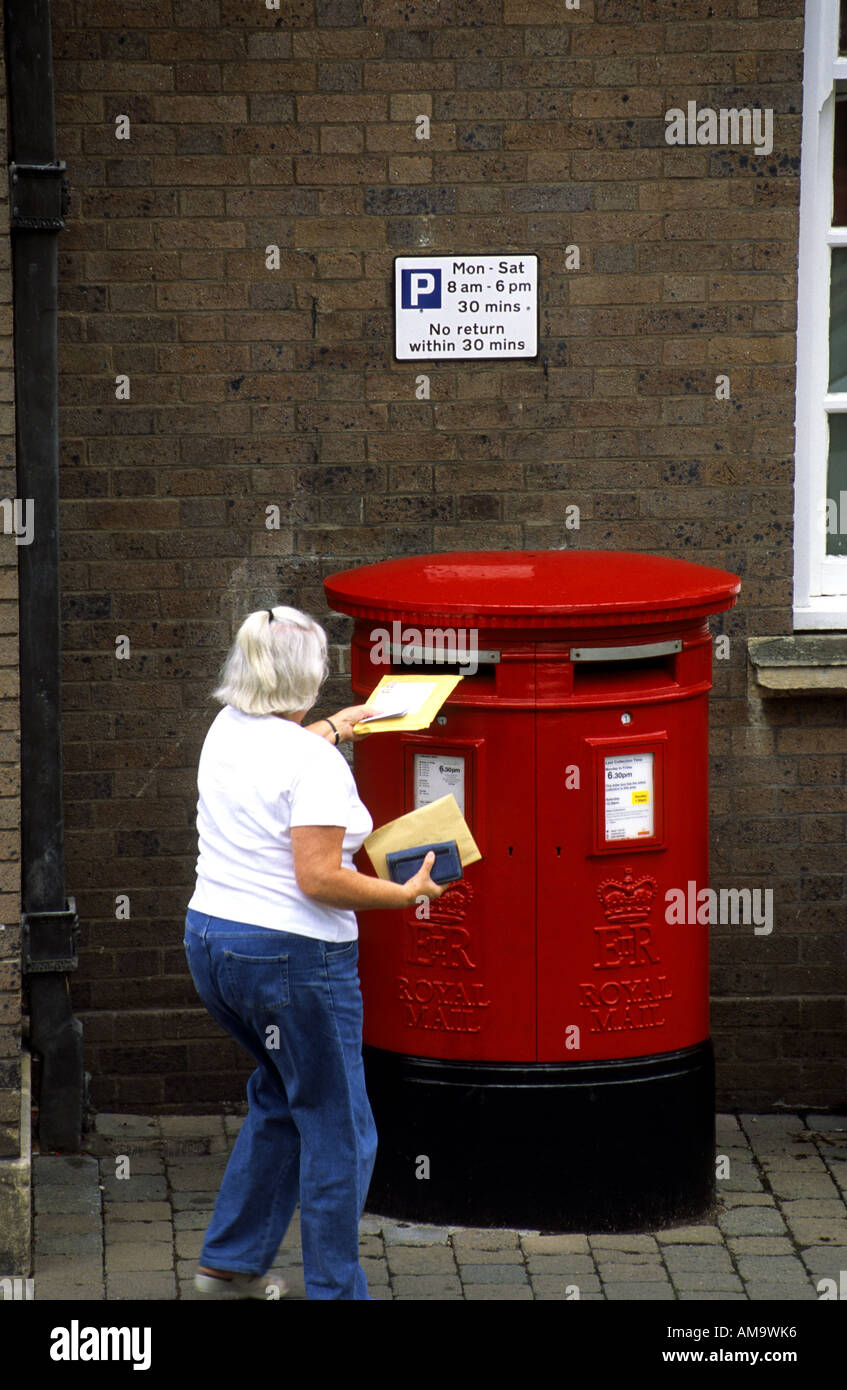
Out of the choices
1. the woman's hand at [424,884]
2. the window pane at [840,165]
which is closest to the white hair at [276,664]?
the woman's hand at [424,884]

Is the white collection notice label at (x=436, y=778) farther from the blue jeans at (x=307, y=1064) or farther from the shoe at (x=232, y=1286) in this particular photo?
the shoe at (x=232, y=1286)

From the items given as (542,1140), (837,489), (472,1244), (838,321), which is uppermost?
(838,321)

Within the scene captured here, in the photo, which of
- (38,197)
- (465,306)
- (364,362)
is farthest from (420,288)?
(38,197)

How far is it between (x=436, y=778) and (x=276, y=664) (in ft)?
2.34

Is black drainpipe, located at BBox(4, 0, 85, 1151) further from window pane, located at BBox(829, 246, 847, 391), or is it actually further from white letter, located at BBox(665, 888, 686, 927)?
window pane, located at BBox(829, 246, 847, 391)

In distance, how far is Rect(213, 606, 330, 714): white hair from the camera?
3672mm

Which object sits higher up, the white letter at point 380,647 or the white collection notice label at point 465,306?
the white collection notice label at point 465,306

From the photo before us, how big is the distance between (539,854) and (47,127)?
237 cm

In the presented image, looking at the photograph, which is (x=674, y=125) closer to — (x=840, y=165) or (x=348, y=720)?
(x=840, y=165)

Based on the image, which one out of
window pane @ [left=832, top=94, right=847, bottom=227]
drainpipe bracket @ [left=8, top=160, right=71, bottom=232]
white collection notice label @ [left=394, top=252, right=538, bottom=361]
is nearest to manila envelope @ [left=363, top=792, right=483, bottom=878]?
white collection notice label @ [left=394, top=252, right=538, bottom=361]

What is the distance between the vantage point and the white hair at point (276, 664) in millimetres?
3672

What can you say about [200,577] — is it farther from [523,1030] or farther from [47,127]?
[523,1030]

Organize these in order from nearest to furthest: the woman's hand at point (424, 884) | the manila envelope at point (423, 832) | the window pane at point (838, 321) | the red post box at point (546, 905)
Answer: the woman's hand at point (424, 884), the manila envelope at point (423, 832), the red post box at point (546, 905), the window pane at point (838, 321)

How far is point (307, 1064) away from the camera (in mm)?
3729
